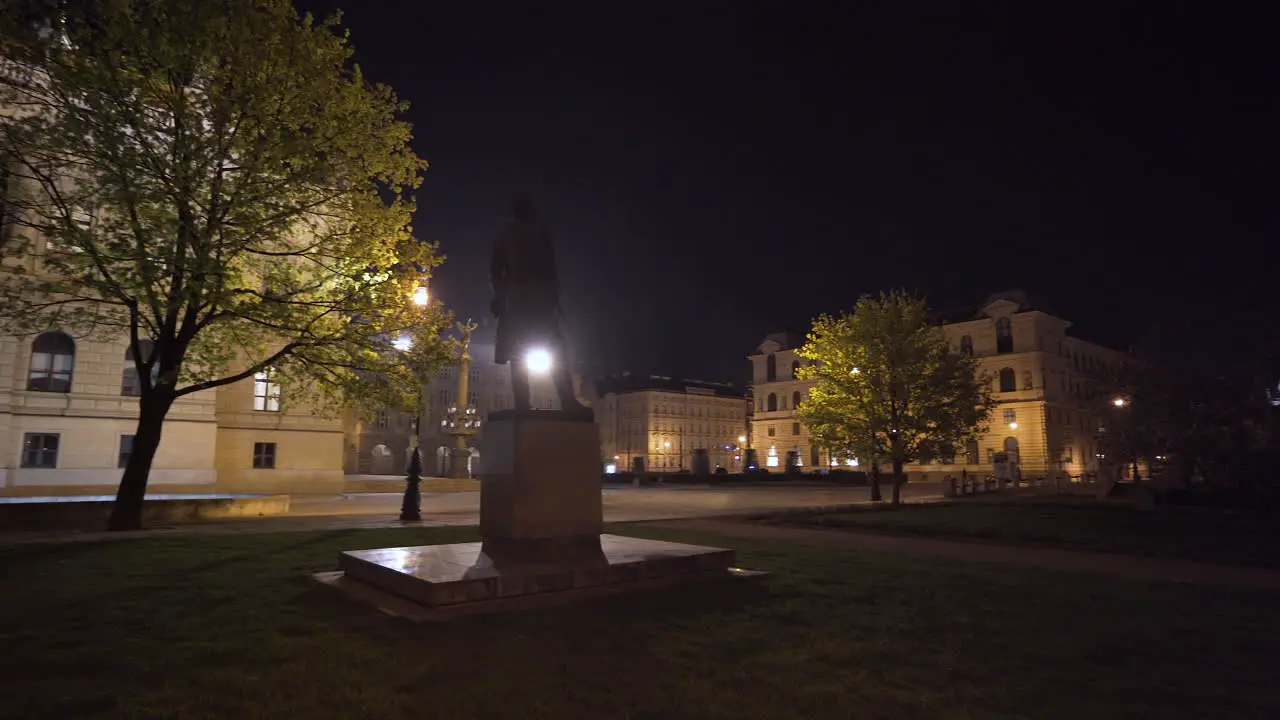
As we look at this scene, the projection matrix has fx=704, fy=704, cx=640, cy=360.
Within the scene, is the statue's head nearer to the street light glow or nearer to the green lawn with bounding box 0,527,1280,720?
the street light glow

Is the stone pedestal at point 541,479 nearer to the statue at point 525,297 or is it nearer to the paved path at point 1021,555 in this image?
the statue at point 525,297

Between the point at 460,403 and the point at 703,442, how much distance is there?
226 ft

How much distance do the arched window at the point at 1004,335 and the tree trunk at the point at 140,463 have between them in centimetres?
7325

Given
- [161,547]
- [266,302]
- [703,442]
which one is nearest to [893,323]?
[266,302]

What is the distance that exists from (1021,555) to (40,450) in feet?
100

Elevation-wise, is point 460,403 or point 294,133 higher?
point 294,133

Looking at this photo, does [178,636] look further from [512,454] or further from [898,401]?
[898,401]

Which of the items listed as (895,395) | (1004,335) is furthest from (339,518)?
(1004,335)

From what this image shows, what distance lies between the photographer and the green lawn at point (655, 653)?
431cm

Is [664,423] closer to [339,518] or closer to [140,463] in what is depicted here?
[339,518]

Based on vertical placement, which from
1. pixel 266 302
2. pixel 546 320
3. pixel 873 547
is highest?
pixel 266 302

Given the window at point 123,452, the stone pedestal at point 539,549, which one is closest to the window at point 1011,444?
the stone pedestal at point 539,549

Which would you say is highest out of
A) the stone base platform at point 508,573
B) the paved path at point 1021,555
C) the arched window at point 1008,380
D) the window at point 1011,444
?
the arched window at point 1008,380

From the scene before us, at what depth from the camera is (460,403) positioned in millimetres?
44594
